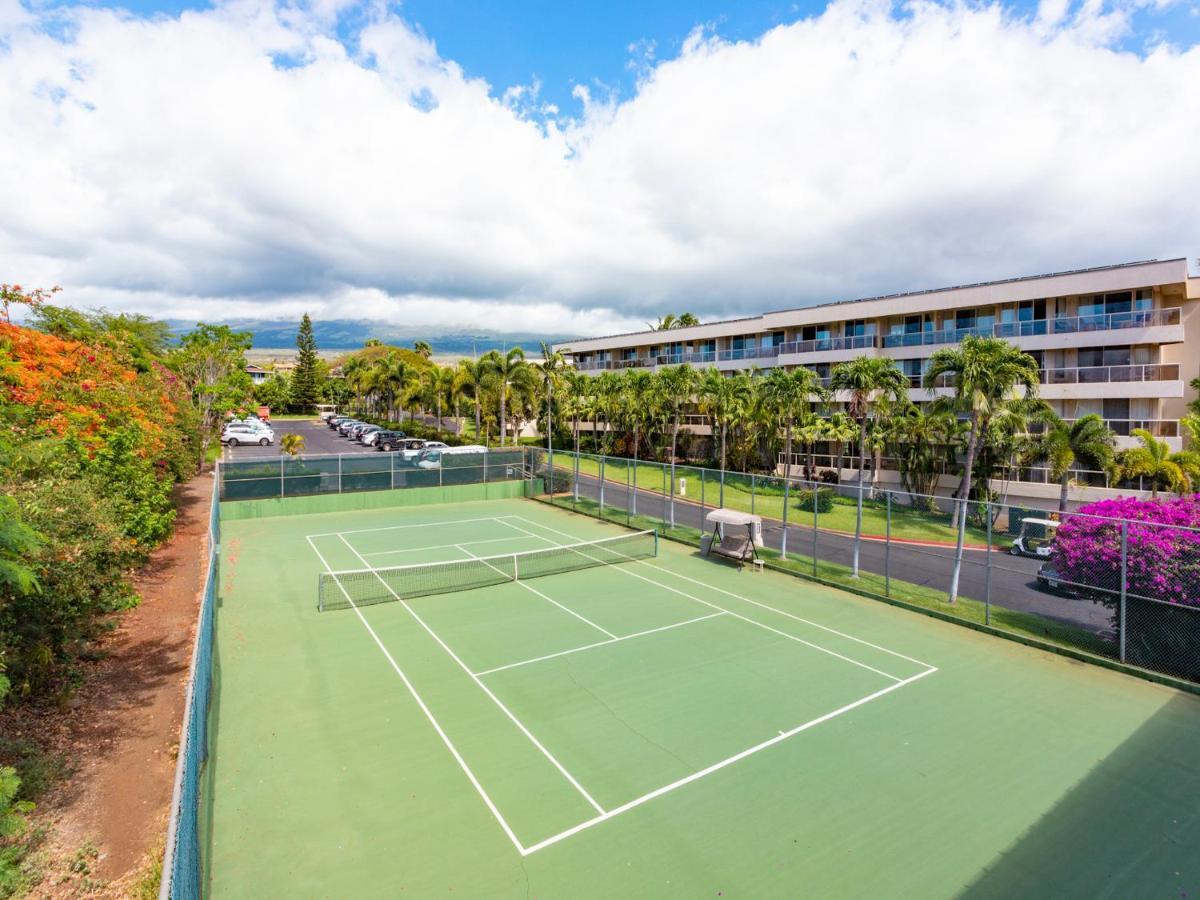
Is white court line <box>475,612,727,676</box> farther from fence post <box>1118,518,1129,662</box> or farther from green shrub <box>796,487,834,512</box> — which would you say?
green shrub <box>796,487,834,512</box>

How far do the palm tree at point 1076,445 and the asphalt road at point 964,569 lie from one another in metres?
8.35

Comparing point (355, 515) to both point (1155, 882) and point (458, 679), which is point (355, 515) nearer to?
point (458, 679)

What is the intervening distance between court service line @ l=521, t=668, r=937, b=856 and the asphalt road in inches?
218

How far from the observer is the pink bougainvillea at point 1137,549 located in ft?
39.0

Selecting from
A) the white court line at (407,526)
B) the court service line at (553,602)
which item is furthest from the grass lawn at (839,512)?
the court service line at (553,602)

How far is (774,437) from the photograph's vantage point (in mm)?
45000

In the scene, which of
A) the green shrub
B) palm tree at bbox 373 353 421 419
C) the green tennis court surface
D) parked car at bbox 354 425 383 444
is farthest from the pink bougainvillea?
palm tree at bbox 373 353 421 419

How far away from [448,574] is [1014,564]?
60.2 ft

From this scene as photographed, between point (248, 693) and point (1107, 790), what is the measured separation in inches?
537

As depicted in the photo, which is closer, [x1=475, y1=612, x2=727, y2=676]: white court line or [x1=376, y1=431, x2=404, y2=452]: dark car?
[x1=475, y1=612, x2=727, y2=676]: white court line

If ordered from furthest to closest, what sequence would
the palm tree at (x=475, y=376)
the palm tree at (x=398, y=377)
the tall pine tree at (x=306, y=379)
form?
the tall pine tree at (x=306, y=379), the palm tree at (x=398, y=377), the palm tree at (x=475, y=376)

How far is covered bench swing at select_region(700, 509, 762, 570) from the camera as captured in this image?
67.1ft

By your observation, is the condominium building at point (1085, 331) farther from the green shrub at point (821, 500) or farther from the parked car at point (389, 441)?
the parked car at point (389, 441)

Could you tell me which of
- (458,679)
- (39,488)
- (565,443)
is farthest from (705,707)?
(565,443)
